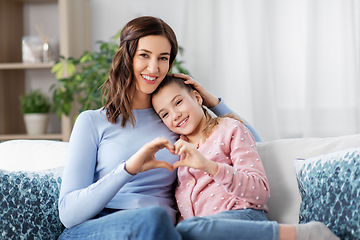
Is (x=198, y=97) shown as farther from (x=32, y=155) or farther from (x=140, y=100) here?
(x=32, y=155)

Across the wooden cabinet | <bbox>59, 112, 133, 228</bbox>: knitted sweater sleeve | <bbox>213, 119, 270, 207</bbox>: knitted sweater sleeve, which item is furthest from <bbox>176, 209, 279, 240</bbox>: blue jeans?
the wooden cabinet

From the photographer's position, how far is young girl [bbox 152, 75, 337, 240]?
96cm

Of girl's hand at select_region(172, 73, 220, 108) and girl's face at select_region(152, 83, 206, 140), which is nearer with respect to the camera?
girl's face at select_region(152, 83, 206, 140)

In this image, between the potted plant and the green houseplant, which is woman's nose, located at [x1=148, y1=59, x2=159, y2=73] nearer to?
the green houseplant

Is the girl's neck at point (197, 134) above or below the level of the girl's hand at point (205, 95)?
below

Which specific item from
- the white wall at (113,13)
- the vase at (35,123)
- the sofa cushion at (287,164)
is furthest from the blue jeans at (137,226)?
the white wall at (113,13)

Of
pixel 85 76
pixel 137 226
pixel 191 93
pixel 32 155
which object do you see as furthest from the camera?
pixel 85 76

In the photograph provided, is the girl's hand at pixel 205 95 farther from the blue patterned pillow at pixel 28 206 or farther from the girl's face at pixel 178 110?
the blue patterned pillow at pixel 28 206

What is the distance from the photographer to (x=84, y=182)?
1153 millimetres

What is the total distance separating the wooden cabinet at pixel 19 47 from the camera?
8.49 feet

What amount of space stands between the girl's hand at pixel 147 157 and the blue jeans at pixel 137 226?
15 centimetres

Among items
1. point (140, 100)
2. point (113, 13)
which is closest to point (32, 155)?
point (140, 100)

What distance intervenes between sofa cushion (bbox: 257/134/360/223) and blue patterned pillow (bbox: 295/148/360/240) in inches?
4.3

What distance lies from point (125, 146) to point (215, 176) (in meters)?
0.35
